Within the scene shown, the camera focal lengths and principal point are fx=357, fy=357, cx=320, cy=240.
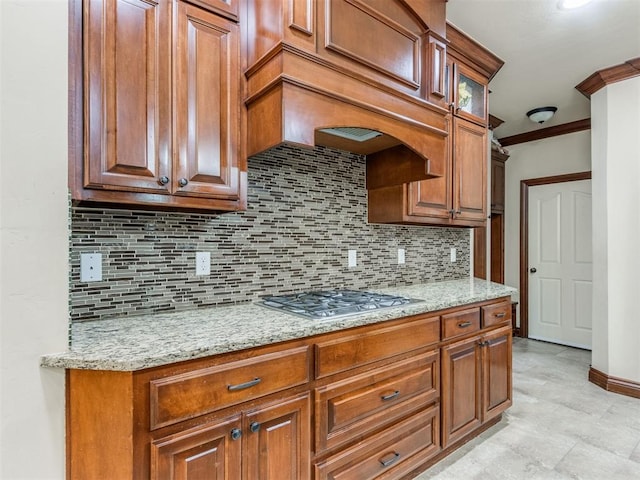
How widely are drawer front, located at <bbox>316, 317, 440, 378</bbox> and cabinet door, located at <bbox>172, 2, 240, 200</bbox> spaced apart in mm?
763

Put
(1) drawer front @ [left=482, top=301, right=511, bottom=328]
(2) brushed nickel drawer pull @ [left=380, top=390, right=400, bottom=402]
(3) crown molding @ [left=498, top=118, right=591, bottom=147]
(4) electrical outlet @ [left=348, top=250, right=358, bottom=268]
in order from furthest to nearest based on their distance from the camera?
1. (3) crown molding @ [left=498, top=118, right=591, bottom=147]
2. (4) electrical outlet @ [left=348, top=250, right=358, bottom=268]
3. (1) drawer front @ [left=482, top=301, right=511, bottom=328]
4. (2) brushed nickel drawer pull @ [left=380, top=390, right=400, bottom=402]

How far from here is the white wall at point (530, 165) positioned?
13.4ft

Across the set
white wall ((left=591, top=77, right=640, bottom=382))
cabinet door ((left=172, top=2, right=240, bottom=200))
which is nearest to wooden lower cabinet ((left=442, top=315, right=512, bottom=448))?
white wall ((left=591, top=77, right=640, bottom=382))

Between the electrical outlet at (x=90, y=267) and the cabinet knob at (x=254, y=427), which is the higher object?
the electrical outlet at (x=90, y=267)

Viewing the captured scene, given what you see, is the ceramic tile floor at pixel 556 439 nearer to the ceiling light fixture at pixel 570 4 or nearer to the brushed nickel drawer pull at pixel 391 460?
the brushed nickel drawer pull at pixel 391 460

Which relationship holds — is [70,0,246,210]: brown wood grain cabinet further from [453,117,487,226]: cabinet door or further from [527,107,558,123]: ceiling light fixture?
[527,107,558,123]: ceiling light fixture

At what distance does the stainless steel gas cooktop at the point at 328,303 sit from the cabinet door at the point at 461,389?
43 centimetres

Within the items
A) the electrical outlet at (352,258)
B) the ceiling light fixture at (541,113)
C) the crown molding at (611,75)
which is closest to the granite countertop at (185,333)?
the electrical outlet at (352,258)

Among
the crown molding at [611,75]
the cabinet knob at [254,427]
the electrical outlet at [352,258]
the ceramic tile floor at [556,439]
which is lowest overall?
the ceramic tile floor at [556,439]

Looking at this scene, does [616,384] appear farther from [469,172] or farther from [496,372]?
[469,172]

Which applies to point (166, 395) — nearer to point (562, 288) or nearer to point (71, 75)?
point (71, 75)

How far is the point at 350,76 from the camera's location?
1.62 metres

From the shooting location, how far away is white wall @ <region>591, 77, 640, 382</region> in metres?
2.96

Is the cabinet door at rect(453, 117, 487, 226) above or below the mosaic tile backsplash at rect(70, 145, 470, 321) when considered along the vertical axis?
above
